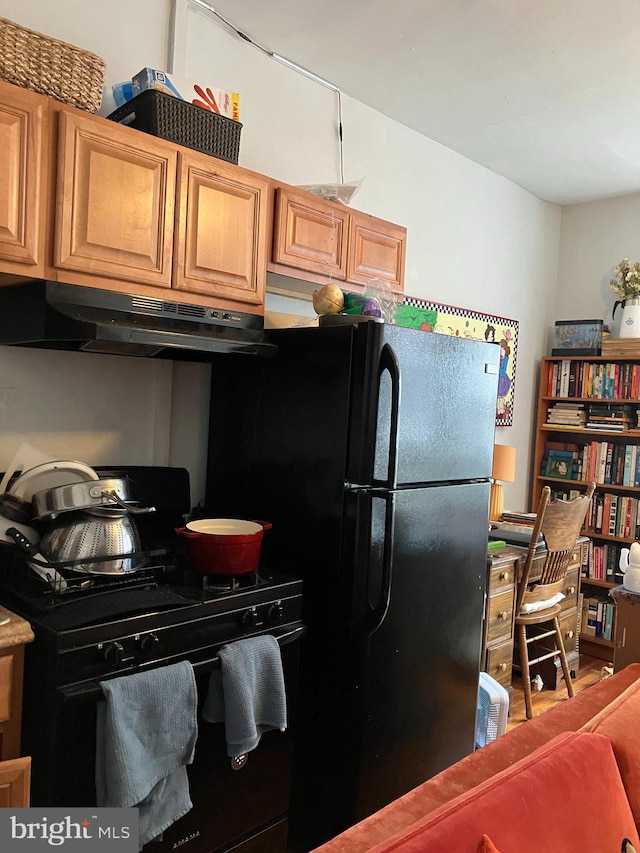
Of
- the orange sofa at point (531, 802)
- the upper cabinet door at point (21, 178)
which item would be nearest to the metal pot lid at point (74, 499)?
the upper cabinet door at point (21, 178)

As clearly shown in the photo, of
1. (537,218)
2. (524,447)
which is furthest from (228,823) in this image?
(537,218)

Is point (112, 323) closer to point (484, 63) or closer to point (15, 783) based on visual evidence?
point (15, 783)

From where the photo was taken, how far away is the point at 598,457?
4.12 m

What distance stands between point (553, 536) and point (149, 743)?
2.30 meters

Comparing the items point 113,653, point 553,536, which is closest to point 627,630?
point 553,536

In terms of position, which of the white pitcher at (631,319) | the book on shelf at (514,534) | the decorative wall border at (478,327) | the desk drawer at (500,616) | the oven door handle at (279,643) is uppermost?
the white pitcher at (631,319)

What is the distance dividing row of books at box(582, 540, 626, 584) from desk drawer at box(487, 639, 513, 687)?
3.82ft

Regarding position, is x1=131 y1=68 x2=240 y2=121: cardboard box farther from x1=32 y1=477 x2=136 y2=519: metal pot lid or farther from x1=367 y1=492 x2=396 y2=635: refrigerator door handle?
x1=367 y1=492 x2=396 y2=635: refrigerator door handle

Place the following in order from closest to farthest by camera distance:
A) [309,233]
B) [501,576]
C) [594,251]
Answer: [309,233] < [501,576] < [594,251]

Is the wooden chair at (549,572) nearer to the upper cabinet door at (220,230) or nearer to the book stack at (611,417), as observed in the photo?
the book stack at (611,417)

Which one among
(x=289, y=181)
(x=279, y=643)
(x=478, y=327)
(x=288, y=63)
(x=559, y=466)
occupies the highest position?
(x=288, y=63)

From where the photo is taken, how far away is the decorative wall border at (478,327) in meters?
3.38

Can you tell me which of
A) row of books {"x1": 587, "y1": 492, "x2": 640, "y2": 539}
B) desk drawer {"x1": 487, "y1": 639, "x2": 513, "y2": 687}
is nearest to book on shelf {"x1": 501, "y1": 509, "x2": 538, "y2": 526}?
row of books {"x1": 587, "y1": 492, "x2": 640, "y2": 539}

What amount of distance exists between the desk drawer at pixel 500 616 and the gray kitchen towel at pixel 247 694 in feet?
5.08
